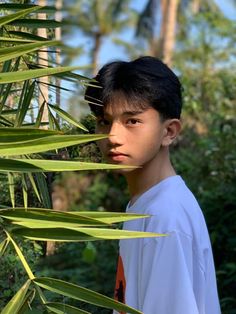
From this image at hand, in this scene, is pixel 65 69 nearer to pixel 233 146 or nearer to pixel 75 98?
pixel 75 98

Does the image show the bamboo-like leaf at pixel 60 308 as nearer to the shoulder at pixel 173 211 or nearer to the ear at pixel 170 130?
the shoulder at pixel 173 211

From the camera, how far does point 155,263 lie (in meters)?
1.72

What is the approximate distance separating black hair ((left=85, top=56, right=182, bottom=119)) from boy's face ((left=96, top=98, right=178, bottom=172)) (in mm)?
28

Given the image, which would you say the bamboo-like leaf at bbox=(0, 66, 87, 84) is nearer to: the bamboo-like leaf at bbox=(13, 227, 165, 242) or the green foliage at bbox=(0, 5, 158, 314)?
the green foliage at bbox=(0, 5, 158, 314)

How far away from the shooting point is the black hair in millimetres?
1938

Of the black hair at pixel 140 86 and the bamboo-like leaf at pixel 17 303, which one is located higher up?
the black hair at pixel 140 86

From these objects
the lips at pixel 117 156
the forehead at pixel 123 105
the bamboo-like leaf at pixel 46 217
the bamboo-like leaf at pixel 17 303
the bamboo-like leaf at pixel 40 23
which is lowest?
the bamboo-like leaf at pixel 17 303

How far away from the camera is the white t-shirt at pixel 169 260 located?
5.62 ft

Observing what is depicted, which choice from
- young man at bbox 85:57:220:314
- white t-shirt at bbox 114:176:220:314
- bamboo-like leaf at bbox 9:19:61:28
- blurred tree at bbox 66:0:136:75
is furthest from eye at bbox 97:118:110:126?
blurred tree at bbox 66:0:136:75

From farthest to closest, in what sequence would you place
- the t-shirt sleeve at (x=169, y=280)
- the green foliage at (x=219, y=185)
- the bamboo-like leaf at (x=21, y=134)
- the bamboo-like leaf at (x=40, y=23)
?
the green foliage at (x=219, y=185)
the bamboo-like leaf at (x=40, y=23)
the t-shirt sleeve at (x=169, y=280)
the bamboo-like leaf at (x=21, y=134)

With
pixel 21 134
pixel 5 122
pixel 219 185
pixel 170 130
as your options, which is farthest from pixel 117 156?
pixel 219 185

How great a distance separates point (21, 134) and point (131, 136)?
46 cm

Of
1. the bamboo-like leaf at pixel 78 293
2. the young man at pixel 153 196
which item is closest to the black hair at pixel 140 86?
the young man at pixel 153 196

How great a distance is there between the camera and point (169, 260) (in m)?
1.72
